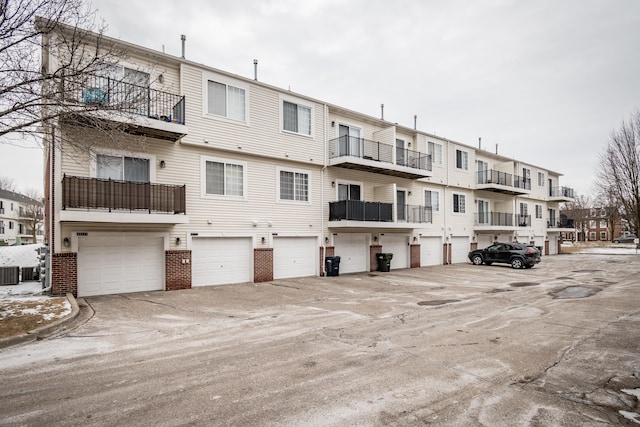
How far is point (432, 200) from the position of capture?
24.7 meters

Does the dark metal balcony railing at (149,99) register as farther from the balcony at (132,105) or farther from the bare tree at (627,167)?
the bare tree at (627,167)

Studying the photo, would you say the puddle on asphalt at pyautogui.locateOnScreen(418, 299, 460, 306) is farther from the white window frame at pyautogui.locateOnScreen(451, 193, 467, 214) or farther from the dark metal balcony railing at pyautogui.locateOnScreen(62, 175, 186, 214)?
the white window frame at pyautogui.locateOnScreen(451, 193, 467, 214)

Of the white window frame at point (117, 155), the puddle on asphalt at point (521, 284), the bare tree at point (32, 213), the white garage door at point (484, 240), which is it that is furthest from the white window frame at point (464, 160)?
the bare tree at point (32, 213)

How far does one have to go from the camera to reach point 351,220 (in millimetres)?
17812

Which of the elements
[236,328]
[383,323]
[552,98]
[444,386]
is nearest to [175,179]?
[236,328]

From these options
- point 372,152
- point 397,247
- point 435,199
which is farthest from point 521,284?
point 435,199

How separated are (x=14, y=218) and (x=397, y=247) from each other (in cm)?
6442

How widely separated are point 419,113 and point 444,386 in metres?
24.5

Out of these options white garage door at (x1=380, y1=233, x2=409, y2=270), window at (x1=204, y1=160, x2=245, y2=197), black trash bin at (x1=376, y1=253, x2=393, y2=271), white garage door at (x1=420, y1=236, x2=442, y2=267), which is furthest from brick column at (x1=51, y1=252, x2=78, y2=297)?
white garage door at (x1=420, y1=236, x2=442, y2=267)

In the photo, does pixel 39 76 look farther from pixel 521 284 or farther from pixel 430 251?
pixel 430 251

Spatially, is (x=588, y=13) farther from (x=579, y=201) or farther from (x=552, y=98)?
(x=579, y=201)

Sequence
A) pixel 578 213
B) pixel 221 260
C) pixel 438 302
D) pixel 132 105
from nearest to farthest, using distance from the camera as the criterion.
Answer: pixel 132 105 → pixel 438 302 → pixel 221 260 → pixel 578 213

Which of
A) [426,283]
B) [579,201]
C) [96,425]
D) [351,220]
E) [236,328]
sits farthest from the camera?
[579,201]

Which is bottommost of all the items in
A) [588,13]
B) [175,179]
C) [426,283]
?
[426,283]
